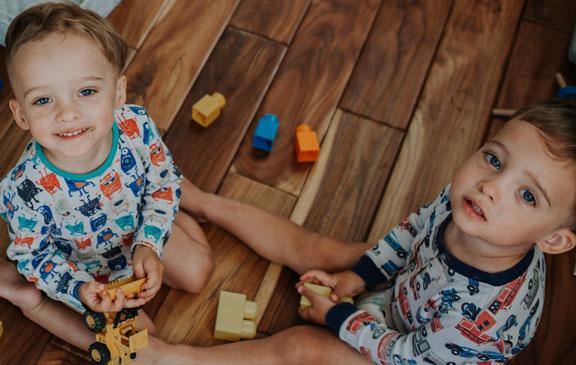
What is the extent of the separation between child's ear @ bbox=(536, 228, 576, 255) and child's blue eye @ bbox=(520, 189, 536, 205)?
0.07m

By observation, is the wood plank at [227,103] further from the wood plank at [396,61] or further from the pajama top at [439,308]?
the pajama top at [439,308]

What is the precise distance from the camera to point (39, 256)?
1.09 metres

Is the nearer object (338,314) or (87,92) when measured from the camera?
(87,92)

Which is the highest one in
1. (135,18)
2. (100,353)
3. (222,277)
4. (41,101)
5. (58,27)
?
(135,18)

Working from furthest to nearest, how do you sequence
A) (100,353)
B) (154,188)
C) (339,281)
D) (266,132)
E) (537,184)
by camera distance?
1. (266,132)
2. (339,281)
3. (154,188)
4. (100,353)
5. (537,184)

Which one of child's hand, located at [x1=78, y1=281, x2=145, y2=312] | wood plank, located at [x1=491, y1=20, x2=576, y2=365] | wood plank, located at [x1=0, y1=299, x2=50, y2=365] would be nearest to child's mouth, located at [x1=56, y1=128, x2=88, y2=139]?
child's hand, located at [x1=78, y1=281, x2=145, y2=312]

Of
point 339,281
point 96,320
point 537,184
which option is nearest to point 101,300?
point 96,320

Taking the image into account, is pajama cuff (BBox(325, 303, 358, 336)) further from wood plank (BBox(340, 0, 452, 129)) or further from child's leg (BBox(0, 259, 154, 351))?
wood plank (BBox(340, 0, 452, 129))

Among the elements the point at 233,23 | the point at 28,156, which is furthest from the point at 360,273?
the point at 233,23

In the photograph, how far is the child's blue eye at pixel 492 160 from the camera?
986 millimetres

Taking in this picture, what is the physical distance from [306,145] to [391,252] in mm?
335

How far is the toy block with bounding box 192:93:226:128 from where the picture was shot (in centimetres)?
147

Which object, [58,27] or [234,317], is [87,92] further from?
[234,317]

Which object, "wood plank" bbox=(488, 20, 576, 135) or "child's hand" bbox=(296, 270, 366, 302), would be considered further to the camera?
"wood plank" bbox=(488, 20, 576, 135)
